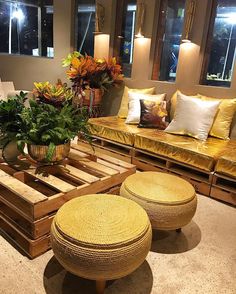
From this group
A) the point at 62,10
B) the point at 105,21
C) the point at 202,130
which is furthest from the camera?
the point at 62,10

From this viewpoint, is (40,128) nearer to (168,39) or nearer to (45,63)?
(168,39)

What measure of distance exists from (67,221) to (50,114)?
92cm

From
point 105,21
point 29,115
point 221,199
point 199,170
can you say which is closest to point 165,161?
point 199,170

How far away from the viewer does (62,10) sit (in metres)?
4.87

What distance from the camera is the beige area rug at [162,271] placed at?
1.46 metres

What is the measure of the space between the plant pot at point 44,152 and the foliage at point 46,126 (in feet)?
0.11

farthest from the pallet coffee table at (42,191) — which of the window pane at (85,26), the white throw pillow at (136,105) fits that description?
the window pane at (85,26)

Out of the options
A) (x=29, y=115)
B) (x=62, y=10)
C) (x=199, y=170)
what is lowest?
(x=199, y=170)

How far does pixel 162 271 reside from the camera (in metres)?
1.62

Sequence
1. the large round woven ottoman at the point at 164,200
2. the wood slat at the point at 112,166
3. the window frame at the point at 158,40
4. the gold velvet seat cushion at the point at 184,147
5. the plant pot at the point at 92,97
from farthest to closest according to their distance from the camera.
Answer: the plant pot at the point at 92,97
the window frame at the point at 158,40
the gold velvet seat cushion at the point at 184,147
the wood slat at the point at 112,166
the large round woven ottoman at the point at 164,200

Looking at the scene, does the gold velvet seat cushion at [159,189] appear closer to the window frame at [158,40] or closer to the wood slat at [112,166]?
the wood slat at [112,166]

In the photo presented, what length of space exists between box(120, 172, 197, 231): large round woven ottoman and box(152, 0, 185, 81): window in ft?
7.57

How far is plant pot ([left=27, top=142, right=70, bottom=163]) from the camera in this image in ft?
6.46

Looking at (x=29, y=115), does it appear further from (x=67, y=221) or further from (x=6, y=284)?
(x=6, y=284)
